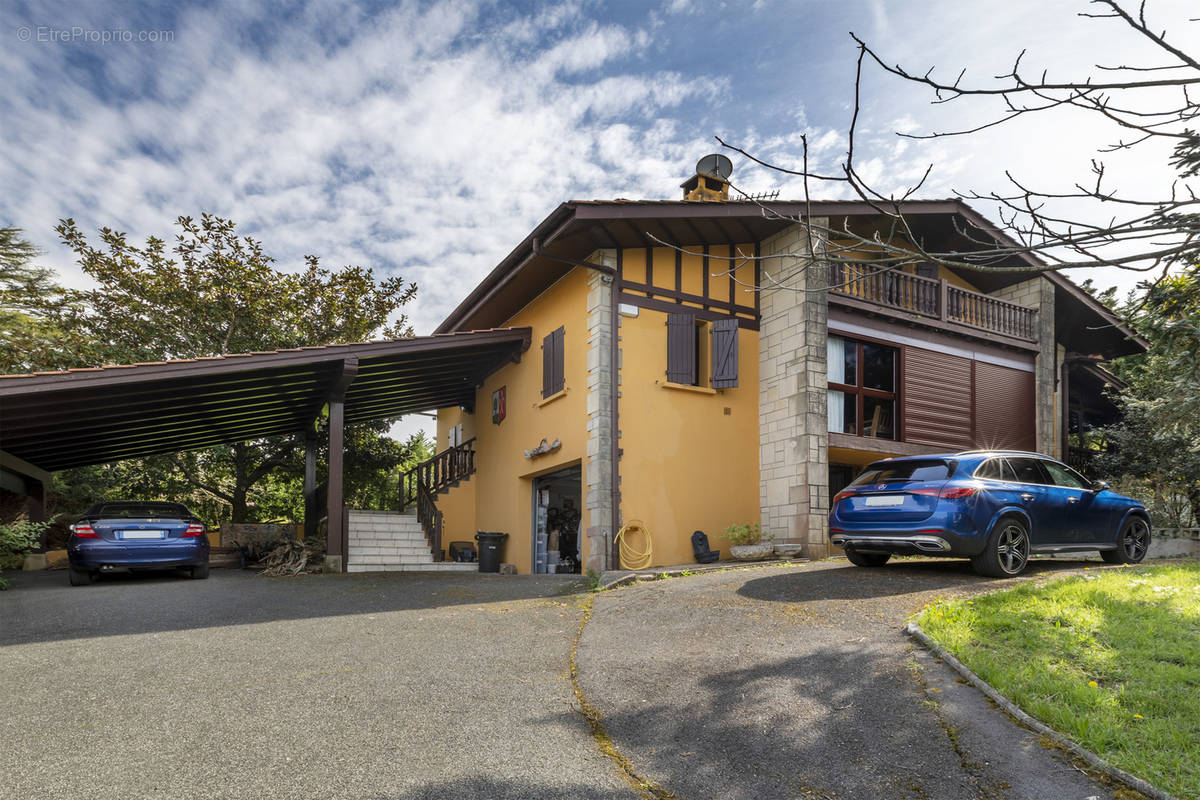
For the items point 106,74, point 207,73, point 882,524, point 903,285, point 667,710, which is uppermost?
point 106,74

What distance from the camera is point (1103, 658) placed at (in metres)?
4.91

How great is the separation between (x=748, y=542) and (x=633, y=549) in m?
2.04

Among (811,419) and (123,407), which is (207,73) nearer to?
(123,407)

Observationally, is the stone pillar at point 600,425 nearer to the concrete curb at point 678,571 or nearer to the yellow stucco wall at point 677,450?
the yellow stucco wall at point 677,450

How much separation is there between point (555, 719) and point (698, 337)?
9.58m

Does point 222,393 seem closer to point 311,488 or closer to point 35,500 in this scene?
point 311,488

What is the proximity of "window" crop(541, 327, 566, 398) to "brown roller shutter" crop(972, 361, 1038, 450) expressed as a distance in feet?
26.1

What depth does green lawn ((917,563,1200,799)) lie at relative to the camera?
12.3 ft

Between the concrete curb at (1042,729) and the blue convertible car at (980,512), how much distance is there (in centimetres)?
279

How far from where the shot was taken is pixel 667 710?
4625 millimetres

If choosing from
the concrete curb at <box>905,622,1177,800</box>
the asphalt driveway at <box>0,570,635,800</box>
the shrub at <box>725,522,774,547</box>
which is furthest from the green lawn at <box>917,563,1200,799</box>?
the shrub at <box>725,522,774,547</box>

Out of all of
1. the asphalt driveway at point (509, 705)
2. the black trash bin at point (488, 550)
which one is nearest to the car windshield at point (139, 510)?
the asphalt driveway at point (509, 705)

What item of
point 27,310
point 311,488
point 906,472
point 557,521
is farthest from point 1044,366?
point 27,310

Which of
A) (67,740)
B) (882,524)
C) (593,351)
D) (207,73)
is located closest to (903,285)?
(593,351)
